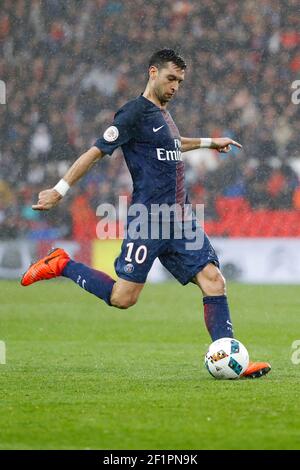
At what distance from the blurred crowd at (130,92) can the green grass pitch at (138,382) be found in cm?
487

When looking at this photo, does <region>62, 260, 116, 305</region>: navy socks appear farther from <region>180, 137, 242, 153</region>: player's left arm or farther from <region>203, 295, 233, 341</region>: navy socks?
<region>180, 137, 242, 153</region>: player's left arm

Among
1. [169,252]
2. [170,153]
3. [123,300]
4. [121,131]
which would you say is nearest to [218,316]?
[169,252]

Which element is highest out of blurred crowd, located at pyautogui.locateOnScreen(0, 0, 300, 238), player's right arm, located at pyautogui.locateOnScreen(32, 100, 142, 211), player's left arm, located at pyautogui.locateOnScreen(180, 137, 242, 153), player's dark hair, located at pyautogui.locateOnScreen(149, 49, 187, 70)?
blurred crowd, located at pyautogui.locateOnScreen(0, 0, 300, 238)

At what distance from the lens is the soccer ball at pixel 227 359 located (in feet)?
24.6

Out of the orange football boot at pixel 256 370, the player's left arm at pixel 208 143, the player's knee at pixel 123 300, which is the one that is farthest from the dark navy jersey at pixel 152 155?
the orange football boot at pixel 256 370

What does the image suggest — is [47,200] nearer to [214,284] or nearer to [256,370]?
[214,284]

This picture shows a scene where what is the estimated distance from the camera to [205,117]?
19531 mm

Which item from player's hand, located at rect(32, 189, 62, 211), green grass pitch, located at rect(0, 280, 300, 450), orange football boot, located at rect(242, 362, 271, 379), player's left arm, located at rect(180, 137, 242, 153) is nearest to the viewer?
green grass pitch, located at rect(0, 280, 300, 450)

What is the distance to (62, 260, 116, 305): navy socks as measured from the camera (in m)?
7.96

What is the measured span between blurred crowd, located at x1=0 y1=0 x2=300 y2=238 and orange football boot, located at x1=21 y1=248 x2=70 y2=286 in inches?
396

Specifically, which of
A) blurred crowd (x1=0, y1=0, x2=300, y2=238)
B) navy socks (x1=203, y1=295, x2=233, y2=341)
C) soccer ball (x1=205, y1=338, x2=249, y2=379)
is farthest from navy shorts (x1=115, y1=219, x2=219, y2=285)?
blurred crowd (x1=0, y1=0, x2=300, y2=238)

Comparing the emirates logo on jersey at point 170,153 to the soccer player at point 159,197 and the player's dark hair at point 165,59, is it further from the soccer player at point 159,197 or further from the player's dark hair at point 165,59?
the player's dark hair at point 165,59

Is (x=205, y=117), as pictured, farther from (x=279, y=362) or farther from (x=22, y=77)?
(x=279, y=362)

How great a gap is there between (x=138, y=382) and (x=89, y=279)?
3.06 feet
